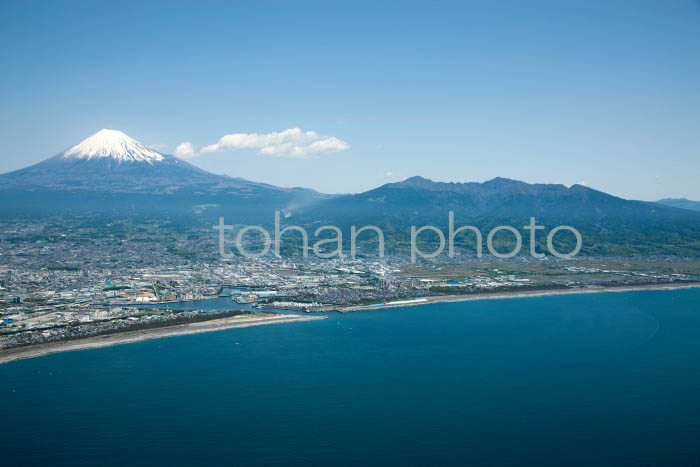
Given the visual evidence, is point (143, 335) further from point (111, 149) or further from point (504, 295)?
point (111, 149)

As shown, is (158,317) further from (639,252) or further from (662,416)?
(639,252)

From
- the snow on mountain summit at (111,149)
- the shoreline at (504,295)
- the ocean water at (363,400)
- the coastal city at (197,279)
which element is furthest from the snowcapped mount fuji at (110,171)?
the ocean water at (363,400)

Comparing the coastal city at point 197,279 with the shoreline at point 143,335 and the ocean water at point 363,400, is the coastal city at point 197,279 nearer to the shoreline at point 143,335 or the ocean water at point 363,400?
the shoreline at point 143,335

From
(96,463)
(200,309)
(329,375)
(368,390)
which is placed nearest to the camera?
(96,463)

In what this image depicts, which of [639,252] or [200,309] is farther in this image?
[639,252]

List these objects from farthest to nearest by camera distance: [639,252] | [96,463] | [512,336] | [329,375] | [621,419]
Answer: [639,252] < [512,336] < [329,375] < [621,419] < [96,463]

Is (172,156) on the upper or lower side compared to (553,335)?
upper

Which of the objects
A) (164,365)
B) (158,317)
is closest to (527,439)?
(164,365)
